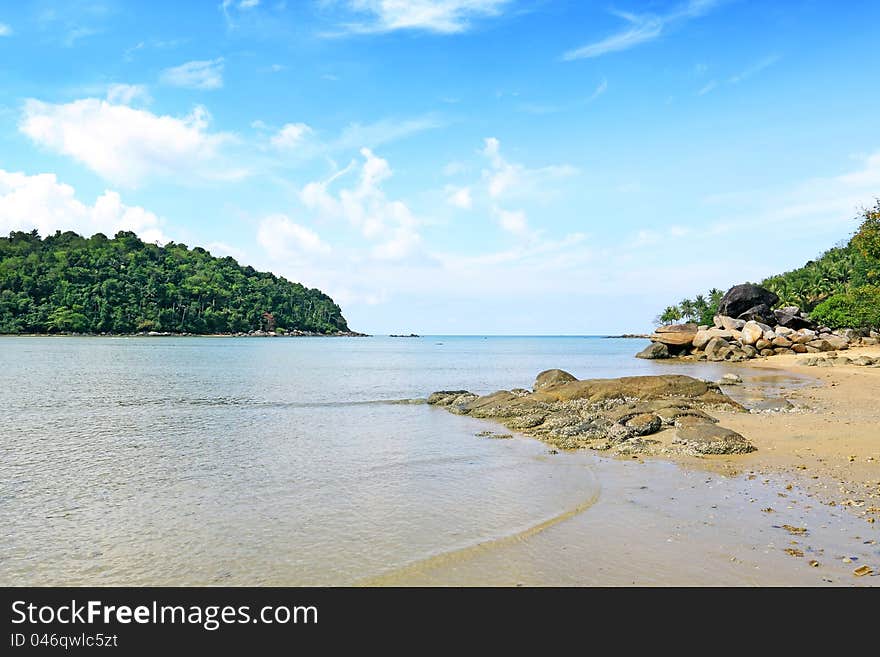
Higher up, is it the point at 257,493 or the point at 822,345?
the point at 822,345

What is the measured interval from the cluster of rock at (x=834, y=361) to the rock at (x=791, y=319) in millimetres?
18808

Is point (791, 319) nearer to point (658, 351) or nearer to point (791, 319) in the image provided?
point (791, 319)

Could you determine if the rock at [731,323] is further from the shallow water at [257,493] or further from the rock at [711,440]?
the rock at [711,440]

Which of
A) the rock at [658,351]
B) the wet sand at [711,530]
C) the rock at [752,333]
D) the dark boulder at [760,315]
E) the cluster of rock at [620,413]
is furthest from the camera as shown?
the dark boulder at [760,315]

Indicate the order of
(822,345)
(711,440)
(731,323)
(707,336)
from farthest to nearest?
1. (731,323)
2. (707,336)
3. (822,345)
4. (711,440)

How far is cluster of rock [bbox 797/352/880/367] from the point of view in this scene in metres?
42.2

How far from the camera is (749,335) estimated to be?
206ft

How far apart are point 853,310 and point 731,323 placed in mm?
12251

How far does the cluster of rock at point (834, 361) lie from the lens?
4222 cm

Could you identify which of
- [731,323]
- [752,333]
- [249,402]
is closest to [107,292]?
[249,402]

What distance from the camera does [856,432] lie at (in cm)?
1466

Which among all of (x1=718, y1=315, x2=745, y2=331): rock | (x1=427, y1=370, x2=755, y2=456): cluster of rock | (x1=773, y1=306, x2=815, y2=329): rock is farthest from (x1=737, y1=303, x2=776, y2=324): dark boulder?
(x1=427, y1=370, x2=755, y2=456): cluster of rock

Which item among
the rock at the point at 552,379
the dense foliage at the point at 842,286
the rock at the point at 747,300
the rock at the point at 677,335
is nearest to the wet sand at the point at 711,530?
the rock at the point at 552,379

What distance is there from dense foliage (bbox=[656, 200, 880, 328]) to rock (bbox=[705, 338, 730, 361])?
12.1 metres
